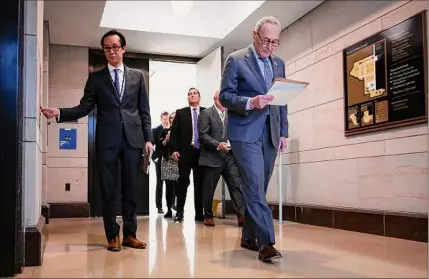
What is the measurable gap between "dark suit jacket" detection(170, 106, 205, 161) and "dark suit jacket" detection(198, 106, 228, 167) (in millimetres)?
392

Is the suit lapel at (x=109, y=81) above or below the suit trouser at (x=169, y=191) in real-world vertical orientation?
above

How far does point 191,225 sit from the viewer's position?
4.95m

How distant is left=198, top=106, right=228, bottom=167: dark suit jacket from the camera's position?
4.89 meters

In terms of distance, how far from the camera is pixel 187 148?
17.7 feet

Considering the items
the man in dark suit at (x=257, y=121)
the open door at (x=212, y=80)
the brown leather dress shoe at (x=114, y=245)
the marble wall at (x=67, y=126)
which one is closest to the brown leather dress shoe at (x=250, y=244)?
the man in dark suit at (x=257, y=121)

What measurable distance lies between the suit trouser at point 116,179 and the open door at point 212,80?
9.74 feet

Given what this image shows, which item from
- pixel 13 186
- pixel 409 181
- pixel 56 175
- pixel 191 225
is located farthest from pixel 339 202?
pixel 56 175

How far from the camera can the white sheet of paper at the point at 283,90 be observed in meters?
2.44

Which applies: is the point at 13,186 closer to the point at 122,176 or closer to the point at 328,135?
the point at 122,176

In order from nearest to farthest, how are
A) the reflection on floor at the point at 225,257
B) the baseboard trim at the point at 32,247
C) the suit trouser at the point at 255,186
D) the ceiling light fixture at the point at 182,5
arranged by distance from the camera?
the reflection on floor at the point at 225,257 → the baseboard trim at the point at 32,247 → the suit trouser at the point at 255,186 → the ceiling light fixture at the point at 182,5

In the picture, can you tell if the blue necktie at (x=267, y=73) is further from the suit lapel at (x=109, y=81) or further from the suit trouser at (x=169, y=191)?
the suit trouser at (x=169, y=191)

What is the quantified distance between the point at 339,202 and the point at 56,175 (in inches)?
158

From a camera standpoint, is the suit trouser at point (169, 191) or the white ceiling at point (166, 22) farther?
the suit trouser at point (169, 191)

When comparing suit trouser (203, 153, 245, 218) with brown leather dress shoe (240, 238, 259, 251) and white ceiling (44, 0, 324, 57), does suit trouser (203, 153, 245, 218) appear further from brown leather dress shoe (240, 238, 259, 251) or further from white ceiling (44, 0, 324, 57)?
white ceiling (44, 0, 324, 57)
